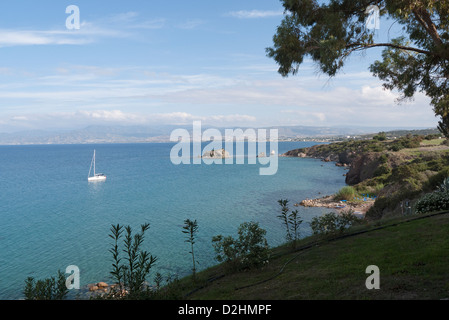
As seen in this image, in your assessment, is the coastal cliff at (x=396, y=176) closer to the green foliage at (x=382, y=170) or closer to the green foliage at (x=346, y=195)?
the green foliage at (x=382, y=170)

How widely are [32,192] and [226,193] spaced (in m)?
36.1

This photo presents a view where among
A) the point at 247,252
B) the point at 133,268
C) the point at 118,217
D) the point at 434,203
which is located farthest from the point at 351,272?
the point at 118,217

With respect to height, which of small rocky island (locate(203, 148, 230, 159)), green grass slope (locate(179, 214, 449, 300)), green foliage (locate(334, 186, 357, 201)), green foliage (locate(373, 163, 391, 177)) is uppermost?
small rocky island (locate(203, 148, 230, 159))

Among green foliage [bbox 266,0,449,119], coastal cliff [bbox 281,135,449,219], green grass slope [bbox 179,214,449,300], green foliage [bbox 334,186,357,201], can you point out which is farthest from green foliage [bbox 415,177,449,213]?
green foliage [bbox 334,186,357,201]

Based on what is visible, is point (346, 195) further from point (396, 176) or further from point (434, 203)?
point (434, 203)

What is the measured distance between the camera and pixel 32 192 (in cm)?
5591

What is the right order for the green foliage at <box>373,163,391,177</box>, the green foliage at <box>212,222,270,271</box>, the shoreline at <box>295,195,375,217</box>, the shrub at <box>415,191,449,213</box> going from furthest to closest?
1. the green foliage at <box>373,163,391,177</box>
2. the shoreline at <box>295,195,375,217</box>
3. the shrub at <box>415,191,449,213</box>
4. the green foliage at <box>212,222,270,271</box>

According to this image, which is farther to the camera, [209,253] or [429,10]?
[209,253]

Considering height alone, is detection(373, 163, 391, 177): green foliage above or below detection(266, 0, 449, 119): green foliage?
above

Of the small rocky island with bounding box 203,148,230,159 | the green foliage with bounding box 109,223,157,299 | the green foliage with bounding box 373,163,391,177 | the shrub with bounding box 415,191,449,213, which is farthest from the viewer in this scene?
the small rocky island with bounding box 203,148,230,159

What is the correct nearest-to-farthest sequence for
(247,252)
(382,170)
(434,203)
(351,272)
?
(351,272) → (247,252) → (434,203) → (382,170)

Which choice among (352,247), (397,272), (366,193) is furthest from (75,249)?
(366,193)

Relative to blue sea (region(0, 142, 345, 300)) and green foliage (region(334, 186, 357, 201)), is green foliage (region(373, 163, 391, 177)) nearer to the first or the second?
blue sea (region(0, 142, 345, 300))
